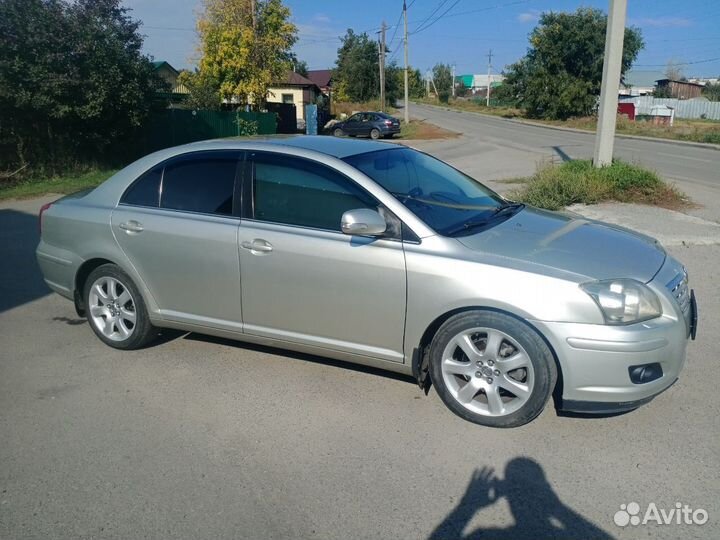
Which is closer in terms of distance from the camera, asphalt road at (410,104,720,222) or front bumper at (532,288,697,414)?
front bumper at (532,288,697,414)

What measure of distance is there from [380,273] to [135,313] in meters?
2.14

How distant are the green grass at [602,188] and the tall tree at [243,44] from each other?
17.6 m

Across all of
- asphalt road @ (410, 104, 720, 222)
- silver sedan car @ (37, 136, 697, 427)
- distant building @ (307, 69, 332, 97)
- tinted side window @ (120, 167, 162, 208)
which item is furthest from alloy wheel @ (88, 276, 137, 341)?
distant building @ (307, 69, 332, 97)

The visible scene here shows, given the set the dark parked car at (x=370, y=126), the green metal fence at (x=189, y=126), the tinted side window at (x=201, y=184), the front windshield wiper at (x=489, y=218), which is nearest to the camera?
the front windshield wiper at (x=489, y=218)

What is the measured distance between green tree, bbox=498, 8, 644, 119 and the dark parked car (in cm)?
2595

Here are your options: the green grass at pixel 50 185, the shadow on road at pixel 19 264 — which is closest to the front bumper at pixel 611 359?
the shadow on road at pixel 19 264

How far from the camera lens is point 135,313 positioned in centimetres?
485

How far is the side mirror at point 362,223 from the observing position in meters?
3.77

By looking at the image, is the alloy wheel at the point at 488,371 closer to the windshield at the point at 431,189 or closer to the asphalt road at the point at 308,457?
the asphalt road at the point at 308,457

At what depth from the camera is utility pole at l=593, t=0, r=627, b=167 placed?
38.0 ft

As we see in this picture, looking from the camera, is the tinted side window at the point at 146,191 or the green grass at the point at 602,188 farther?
the green grass at the point at 602,188

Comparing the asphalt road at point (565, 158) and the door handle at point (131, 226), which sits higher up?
the door handle at point (131, 226)

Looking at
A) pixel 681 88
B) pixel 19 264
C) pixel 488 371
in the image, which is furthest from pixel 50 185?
pixel 681 88

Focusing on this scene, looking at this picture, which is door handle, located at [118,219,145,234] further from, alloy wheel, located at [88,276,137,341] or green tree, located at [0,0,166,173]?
green tree, located at [0,0,166,173]
